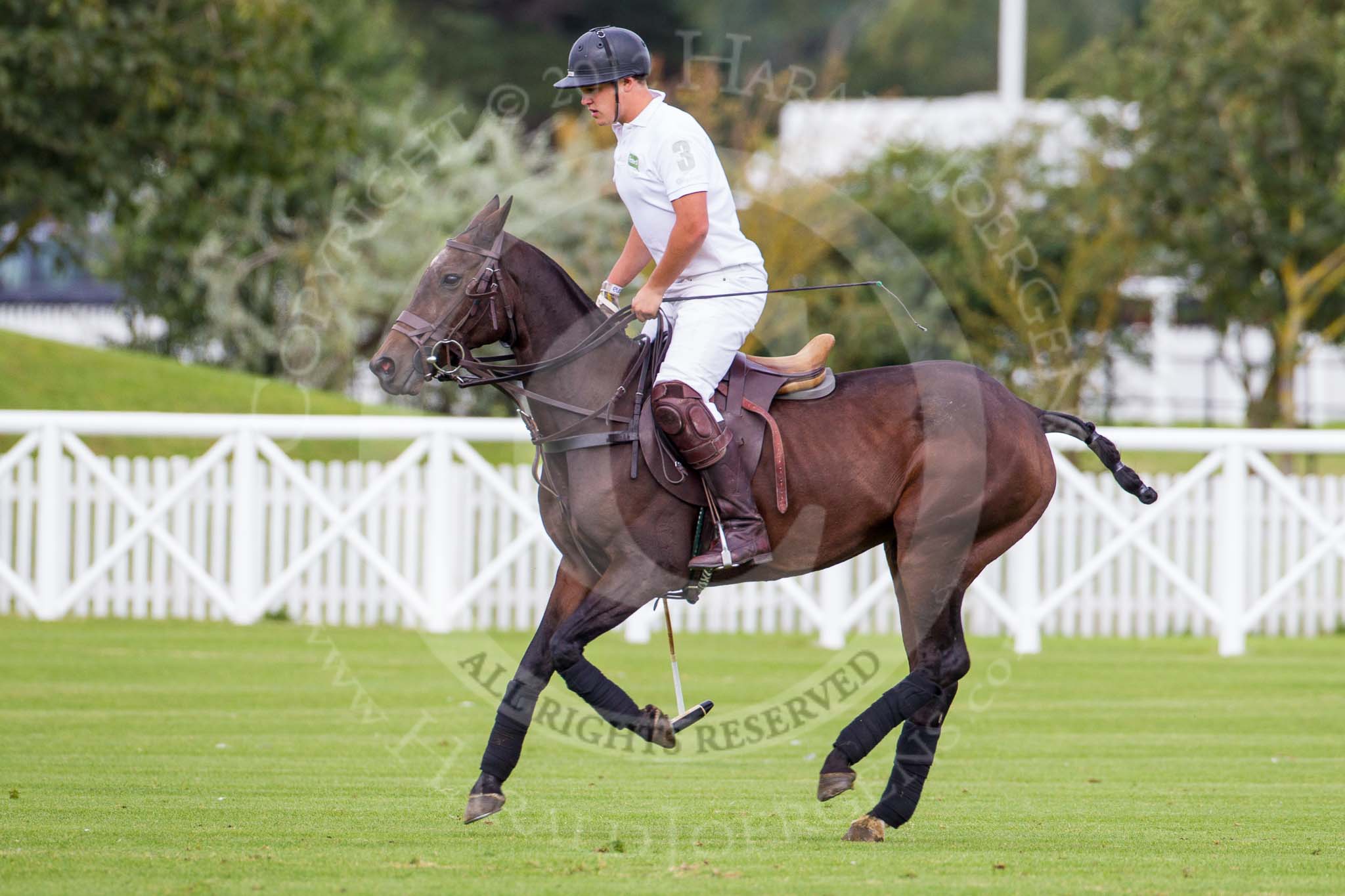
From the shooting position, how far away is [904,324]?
23.8 m

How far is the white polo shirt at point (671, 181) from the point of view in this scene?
6.31 m

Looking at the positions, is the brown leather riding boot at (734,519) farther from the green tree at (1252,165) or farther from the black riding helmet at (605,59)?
A: the green tree at (1252,165)

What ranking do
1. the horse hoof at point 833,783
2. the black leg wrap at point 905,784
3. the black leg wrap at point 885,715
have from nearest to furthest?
1. the horse hoof at point 833,783
2. the black leg wrap at point 885,715
3. the black leg wrap at point 905,784

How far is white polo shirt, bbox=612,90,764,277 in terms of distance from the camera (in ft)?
20.7

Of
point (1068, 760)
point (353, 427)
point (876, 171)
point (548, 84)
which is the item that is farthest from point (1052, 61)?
point (1068, 760)

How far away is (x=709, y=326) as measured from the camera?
6523 mm

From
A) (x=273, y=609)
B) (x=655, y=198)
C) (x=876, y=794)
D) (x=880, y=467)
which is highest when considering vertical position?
(x=655, y=198)

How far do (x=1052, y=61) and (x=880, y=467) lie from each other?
43.2 m

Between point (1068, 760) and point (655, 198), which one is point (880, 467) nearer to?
point (655, 198)

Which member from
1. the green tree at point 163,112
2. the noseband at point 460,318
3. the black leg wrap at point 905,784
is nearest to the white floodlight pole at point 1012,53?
the green tree at point 163,112

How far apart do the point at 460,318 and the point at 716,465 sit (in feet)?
3.75

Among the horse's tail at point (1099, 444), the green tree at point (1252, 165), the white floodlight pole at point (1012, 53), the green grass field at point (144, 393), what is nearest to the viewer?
the horse's tail at point (1099, 444)

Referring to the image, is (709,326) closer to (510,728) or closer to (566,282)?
(566,282)

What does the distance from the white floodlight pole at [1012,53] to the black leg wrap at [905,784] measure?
2158cm
